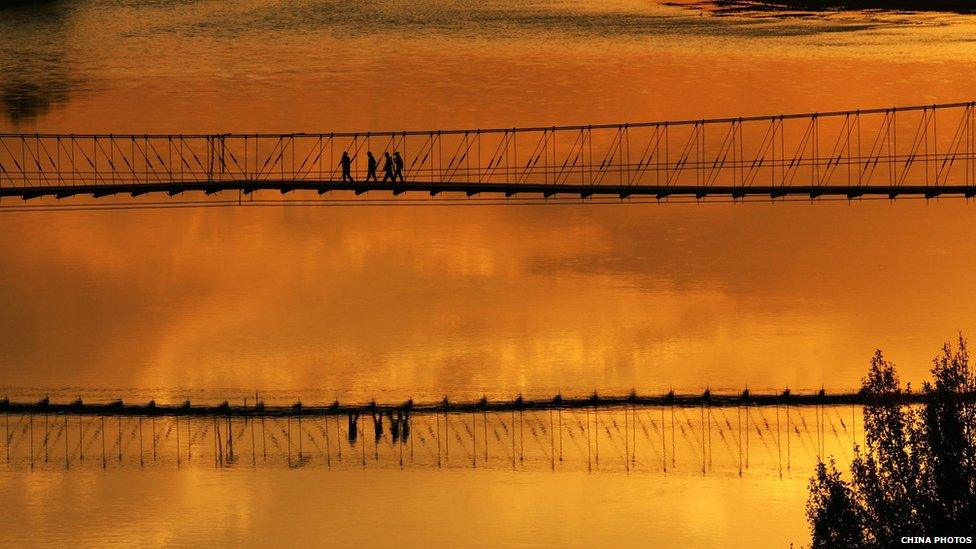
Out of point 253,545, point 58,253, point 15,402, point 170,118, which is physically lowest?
point 253,545

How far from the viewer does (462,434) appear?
42781 millimetres

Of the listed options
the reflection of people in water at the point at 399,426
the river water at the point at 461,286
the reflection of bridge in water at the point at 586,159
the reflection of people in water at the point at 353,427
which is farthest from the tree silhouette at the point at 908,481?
the reflection of bridge in water at the point at 586,159

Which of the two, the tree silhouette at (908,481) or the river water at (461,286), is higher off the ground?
the river water at (461,286)

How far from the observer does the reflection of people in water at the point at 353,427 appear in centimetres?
4212

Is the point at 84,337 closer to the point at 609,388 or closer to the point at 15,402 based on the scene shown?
the point at 15,402

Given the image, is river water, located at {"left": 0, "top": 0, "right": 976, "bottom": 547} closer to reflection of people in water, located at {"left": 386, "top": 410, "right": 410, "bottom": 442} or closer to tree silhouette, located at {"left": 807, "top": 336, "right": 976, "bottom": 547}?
reflection of people in water, located at {"left": 386, "top": 410, "right": 410, "bottom": 442}

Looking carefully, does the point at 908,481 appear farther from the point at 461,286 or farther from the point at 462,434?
the point at 461,286

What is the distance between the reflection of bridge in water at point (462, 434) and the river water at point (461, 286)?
761 millimetres

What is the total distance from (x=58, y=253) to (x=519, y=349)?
18.0 m

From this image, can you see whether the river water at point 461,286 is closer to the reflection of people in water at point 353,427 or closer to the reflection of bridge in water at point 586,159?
the reflection of bridge in water at point 586,159

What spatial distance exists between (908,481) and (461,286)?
29.2 metres

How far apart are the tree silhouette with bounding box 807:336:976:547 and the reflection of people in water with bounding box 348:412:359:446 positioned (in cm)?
1325

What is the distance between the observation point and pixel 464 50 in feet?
323

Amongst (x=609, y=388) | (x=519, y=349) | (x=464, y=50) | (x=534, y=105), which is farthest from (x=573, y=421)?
→ (x=464, y=50)
